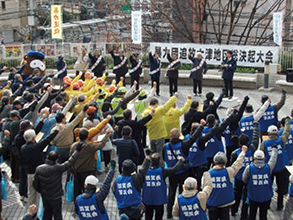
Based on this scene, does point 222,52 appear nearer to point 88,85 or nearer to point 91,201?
point 88,85

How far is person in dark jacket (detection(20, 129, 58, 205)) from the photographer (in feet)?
27.4

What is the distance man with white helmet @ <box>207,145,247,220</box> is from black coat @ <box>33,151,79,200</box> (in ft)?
7.54

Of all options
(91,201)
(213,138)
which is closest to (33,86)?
(213,138)

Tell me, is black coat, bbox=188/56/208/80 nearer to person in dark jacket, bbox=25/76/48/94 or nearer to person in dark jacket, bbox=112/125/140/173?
person in dark jacket, bbox=25/76/48/94

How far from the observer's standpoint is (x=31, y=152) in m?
8.39

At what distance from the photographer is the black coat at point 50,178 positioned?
754 centimetres

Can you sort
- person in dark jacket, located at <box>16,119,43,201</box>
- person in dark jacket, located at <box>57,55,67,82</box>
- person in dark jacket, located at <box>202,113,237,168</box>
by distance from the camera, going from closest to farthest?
person in dark jacket, located at <box>16,119,43,201</box> → person in dark jacket, located at <box>202,113,237,168</box> → person in dark jacket, located at <box>57,55,67,82</box>

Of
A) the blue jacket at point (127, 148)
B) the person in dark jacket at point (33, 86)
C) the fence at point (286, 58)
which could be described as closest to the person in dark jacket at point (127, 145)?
the blue jacket at point (127, 148)

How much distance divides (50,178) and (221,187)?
2.75 m

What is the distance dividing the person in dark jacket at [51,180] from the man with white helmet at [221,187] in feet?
7.54

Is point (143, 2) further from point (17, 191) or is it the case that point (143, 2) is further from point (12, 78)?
point (17, 191)

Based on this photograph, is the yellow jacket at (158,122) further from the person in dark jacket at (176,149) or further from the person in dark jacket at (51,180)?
the person in dark jacket at (51,180)

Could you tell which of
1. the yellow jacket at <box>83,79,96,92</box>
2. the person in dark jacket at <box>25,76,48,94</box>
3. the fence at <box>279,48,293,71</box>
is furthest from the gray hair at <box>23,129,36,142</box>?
the fence at <box>279,48,293,71</box>

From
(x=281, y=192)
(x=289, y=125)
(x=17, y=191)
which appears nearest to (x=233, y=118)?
(x=289, y=125)
